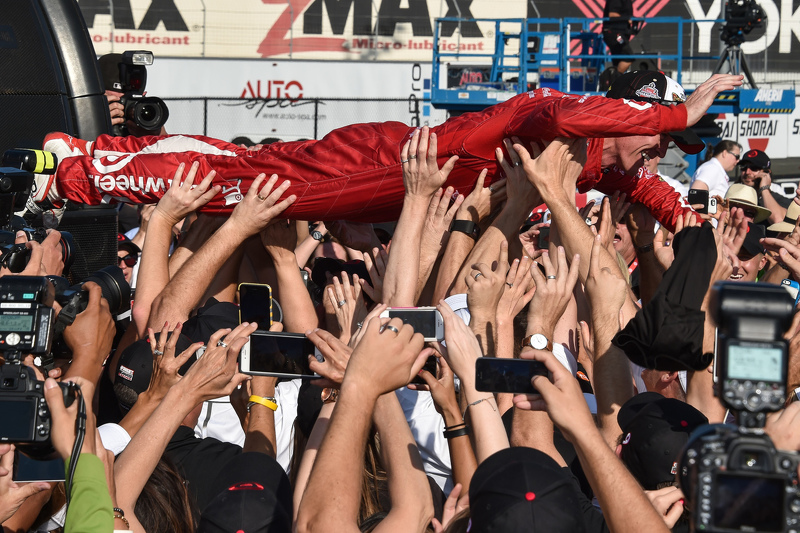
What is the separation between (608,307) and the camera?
3271mm

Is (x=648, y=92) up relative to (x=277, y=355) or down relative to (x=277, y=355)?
up

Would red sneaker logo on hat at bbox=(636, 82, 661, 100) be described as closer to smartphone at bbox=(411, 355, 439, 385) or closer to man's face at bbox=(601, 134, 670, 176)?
man's face at bbox=(601, 134, 670, 176)

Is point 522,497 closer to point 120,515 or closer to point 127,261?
point 120,515

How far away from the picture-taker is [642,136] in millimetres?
4348

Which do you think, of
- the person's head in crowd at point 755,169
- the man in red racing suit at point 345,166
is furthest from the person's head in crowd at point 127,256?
the person's head in crowd at point 755,169

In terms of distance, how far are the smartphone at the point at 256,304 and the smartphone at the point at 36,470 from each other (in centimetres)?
109

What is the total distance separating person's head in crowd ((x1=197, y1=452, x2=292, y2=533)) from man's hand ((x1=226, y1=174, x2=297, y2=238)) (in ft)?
5.20

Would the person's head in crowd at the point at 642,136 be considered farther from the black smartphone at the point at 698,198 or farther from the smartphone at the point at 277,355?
the smartphone at the point at 277,355

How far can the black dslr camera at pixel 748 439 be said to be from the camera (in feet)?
5.66

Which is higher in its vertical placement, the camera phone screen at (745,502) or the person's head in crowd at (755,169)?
the person's head in crowd at (755,169)

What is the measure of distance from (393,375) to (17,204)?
164 centimetres

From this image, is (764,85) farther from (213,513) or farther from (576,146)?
(213,513)

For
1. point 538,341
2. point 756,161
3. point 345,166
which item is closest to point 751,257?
point 345,166

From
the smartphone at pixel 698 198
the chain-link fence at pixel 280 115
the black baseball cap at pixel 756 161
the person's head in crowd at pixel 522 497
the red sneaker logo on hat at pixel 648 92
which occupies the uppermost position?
→ the chain-link fence at pixel 280 115
